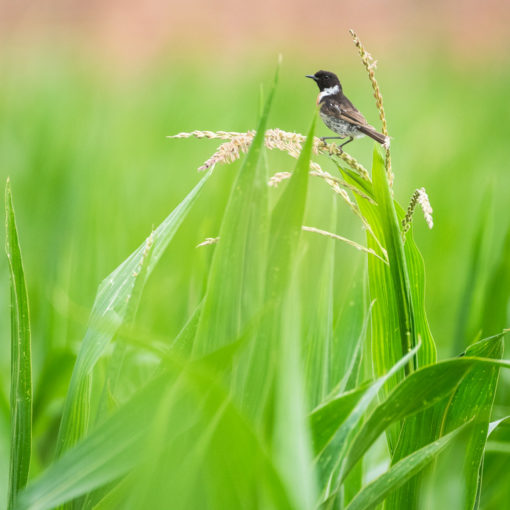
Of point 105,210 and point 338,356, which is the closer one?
point 338,356

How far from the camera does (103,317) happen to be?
0.47 meters

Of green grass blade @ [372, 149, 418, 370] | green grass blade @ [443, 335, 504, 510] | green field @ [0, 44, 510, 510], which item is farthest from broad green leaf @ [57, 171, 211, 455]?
green grass blade @ [443, 335, 504, 510]

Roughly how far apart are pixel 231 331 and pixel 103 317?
0.10 meters

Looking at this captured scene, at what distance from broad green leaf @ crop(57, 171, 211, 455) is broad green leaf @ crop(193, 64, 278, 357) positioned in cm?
6

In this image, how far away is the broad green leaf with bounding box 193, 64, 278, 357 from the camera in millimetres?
411

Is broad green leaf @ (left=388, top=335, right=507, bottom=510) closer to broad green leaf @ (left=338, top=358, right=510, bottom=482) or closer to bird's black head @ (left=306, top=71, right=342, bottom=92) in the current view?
broad green leaf @ (left=338, top=358, right=510, bottom=482)

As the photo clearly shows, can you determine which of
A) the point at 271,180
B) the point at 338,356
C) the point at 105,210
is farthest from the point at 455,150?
the point at 271,180

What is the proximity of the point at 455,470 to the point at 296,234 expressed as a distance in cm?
24

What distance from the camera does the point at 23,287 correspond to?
473 mm

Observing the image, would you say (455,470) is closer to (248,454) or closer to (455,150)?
(248,454)

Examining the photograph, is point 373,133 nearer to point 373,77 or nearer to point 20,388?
point 373,77

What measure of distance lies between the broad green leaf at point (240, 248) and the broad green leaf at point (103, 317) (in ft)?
0.19

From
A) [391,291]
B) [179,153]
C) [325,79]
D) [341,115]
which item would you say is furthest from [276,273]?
[179,153]

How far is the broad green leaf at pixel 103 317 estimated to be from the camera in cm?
46
